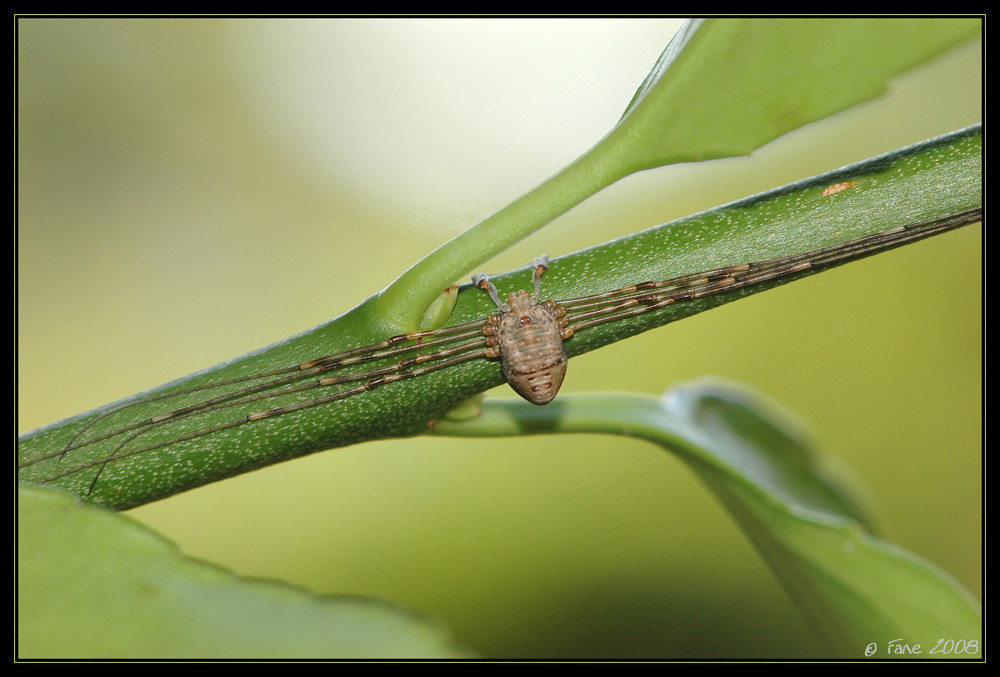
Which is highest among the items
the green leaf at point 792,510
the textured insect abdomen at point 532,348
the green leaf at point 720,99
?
the green leaf at point 720,99

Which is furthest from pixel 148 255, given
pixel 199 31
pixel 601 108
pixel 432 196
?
pixel 601 108

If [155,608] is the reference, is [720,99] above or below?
above

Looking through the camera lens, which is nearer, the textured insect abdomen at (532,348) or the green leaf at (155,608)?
the green leaf at (155,608)

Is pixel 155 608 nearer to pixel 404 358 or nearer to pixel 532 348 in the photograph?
pixel 404 358

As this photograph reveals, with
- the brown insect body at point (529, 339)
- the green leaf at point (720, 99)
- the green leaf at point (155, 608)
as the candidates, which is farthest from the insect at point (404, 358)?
the green leaf at point (155, 608)

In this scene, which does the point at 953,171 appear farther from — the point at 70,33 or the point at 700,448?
the point at 70,33

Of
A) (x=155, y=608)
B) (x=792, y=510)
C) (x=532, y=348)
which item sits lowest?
(x=792, y=510)

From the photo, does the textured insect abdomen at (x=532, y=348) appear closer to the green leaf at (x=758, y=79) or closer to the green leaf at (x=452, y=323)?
the green leaf at (x=452, y=323)

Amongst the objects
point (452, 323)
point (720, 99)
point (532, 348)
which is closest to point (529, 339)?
point (532, 348)
